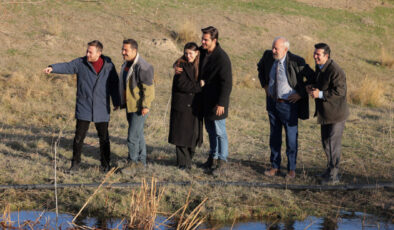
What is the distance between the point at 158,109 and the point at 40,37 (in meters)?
5.86

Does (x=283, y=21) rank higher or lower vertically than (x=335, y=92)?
higher

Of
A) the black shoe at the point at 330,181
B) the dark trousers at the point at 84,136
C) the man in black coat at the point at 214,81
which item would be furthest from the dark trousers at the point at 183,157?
the black shoe at the point at 330,181

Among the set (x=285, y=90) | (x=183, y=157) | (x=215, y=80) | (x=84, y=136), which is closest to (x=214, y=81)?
(x=215, y=80)

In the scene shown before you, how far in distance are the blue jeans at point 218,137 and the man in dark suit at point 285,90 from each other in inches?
25.0

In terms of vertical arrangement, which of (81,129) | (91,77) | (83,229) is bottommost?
(83,229)

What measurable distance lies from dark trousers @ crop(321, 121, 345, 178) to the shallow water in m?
1.08

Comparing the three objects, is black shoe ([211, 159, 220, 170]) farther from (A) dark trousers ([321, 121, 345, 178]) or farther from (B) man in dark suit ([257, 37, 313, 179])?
(A) dark trousers ([321, 121, 345, 178])

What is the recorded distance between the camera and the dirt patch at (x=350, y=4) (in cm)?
2963

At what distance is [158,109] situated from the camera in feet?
41.2

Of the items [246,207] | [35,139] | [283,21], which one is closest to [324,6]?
[283,21]

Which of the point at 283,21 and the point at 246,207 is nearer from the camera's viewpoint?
the point at 246,207

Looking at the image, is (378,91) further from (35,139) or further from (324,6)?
(324,6)

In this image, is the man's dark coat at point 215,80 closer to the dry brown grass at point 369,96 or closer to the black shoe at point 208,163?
the black shoe at point 208,163

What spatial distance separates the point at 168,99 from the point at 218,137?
6.00 meters
